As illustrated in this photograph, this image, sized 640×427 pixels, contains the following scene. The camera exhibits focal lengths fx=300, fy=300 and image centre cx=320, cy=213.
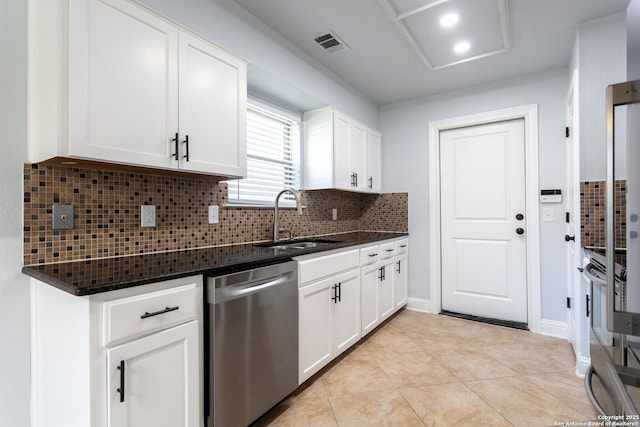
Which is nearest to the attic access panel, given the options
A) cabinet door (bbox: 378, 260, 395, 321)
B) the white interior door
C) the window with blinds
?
the white interior door

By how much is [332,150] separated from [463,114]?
5.23ft

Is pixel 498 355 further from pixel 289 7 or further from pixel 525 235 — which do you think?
pixel 289 7

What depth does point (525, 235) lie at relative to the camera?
2.96 metres

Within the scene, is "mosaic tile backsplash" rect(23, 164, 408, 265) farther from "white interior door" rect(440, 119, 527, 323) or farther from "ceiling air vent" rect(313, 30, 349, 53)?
"white interior door" rect(440, 119, 527, 323)

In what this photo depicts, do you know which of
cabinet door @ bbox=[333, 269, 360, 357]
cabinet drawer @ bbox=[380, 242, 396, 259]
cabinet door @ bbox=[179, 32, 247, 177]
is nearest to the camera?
cabinet door @ bbox=[179, 32, 247, 177]

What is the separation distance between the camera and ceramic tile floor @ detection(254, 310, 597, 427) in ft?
5.45

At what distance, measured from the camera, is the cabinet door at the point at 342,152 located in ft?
9.07

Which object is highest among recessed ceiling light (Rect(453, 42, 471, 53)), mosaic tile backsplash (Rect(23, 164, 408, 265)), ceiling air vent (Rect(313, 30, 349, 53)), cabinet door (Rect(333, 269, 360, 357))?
recessed ceiling light (Rect(453, 42, 471, 53))

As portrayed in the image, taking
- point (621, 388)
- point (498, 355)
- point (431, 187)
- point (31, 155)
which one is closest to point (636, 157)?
point (621, 388)

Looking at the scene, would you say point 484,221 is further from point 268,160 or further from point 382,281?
point 268,160

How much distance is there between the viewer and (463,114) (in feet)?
10.6

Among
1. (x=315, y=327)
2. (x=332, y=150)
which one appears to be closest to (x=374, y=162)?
(x=332, y=150)

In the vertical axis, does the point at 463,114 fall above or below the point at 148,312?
above

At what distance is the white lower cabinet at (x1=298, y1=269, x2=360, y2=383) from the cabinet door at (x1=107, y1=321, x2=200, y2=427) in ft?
2.37
